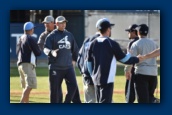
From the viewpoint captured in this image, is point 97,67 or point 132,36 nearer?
point 97,67

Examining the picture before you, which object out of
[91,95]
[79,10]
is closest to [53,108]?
[91,95]

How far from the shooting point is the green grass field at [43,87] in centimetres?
1117

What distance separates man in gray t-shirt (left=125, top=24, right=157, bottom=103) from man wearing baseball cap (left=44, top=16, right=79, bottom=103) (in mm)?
686

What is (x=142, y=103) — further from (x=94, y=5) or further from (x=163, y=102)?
(x=94, y=5)

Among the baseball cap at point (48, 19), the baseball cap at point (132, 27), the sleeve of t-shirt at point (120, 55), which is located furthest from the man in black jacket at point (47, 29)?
the sleeve of t-shirt at point (120, 55)

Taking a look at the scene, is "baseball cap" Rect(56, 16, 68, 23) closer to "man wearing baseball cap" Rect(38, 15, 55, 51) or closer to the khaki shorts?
"man wearing baseball cap" Rect(38, 15, 55, 51)

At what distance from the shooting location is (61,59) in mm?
11320

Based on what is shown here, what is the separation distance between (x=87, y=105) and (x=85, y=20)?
50.4 inches

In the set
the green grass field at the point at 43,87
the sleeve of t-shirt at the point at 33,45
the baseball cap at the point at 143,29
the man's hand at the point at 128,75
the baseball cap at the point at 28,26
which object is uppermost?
the baseball cap at the point at 28,26

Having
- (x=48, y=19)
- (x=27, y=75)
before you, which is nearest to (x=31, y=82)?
(x=27, y=75)

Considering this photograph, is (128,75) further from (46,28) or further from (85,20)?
(46,28)

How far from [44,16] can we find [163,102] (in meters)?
1.75

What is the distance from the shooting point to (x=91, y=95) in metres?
11.1

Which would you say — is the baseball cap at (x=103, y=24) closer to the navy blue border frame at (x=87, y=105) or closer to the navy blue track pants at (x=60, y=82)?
the navy blue border frame at (x=87, y=105)
